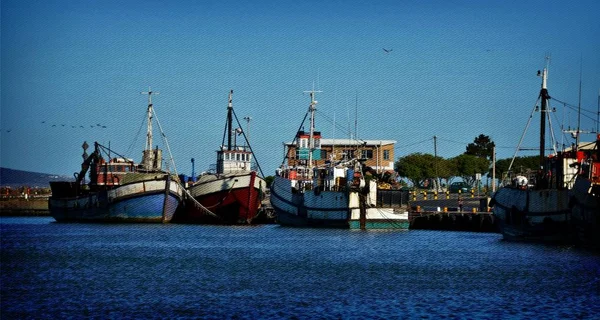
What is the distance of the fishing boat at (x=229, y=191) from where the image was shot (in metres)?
95.4

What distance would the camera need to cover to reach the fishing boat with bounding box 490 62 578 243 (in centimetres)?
6406

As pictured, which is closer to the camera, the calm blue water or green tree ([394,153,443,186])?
the calm blue water

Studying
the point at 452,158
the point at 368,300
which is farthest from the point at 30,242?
the point at 452,158

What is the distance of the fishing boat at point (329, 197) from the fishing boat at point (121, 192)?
32.7 feet

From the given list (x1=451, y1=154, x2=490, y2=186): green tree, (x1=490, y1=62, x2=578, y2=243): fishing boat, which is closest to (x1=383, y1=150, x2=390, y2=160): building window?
(x1=451, y1=154, x2=490, y2=186): green tree

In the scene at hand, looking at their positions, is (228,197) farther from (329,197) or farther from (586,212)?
(586,212)

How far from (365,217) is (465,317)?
48445mm

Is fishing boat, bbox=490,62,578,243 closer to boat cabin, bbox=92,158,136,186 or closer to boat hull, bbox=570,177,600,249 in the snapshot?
boat hull, bbox=570,177,600,249

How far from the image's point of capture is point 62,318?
35.7 metres

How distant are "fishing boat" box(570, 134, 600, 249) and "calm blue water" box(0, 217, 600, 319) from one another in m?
1.11

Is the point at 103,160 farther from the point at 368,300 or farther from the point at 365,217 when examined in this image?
the point at 368,300

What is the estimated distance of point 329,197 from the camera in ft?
282

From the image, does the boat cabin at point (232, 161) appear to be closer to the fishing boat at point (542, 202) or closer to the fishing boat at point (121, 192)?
the fishing boat at point (121, 192)

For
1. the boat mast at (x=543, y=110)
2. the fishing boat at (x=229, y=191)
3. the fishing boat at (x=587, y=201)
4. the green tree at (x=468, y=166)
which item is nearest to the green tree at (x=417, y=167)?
the green tree at (x=468, y=166)
